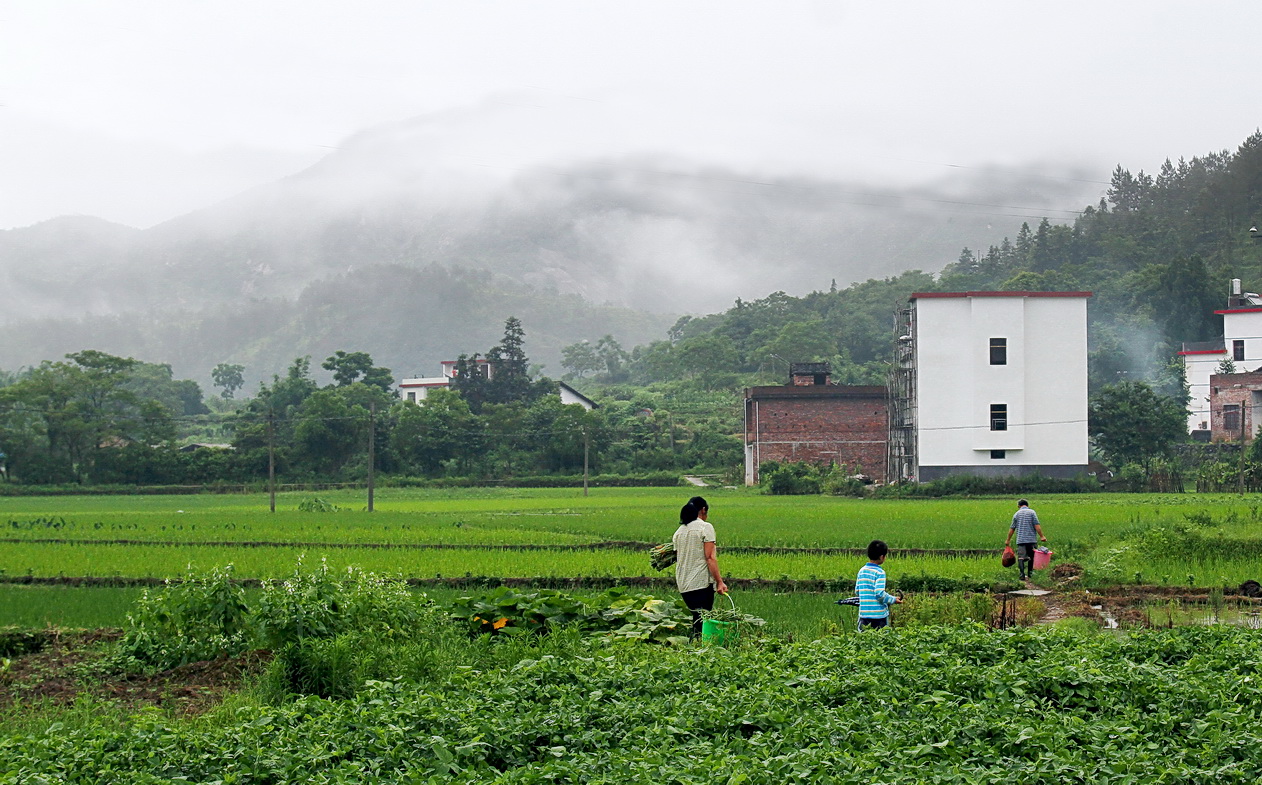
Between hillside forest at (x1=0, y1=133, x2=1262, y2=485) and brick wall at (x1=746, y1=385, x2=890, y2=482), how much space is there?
8.42 m

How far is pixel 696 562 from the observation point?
12.3 meters

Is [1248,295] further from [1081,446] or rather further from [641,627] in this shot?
[641,627]

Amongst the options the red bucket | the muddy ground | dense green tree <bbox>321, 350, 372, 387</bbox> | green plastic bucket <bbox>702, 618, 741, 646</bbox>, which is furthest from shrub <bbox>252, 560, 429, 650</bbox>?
dense green tree <bbox>321, 350, 372, 387</bbox>

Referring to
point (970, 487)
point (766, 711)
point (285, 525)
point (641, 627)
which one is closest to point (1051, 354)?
point (970, 487)

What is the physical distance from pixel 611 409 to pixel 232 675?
76957mm

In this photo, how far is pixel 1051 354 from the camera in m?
55.8

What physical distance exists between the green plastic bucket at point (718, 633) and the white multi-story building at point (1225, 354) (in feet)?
217

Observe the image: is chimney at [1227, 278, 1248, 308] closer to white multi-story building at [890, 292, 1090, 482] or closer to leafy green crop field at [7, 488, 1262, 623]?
white multi-story building at [890, 292, 1090, 482]

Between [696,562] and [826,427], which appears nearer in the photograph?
[696,562]

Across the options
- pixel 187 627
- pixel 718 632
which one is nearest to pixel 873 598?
pixel 718 632

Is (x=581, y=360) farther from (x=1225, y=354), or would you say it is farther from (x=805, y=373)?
(x=1225, y=354)

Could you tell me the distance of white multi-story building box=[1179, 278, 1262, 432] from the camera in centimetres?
6988

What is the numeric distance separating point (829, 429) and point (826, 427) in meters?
0.22

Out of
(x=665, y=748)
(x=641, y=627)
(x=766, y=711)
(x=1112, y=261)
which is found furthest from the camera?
(x=1112, y=261)
